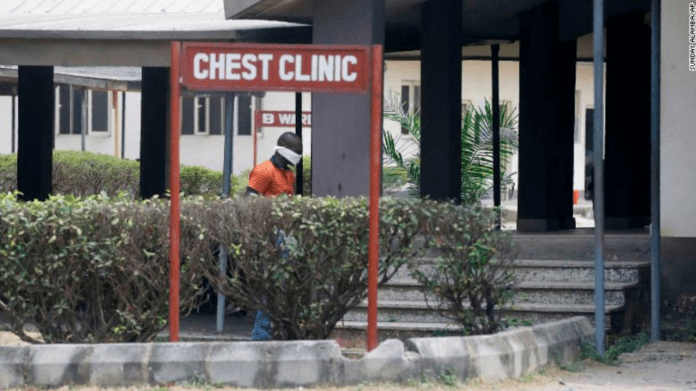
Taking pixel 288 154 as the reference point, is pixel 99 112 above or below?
above

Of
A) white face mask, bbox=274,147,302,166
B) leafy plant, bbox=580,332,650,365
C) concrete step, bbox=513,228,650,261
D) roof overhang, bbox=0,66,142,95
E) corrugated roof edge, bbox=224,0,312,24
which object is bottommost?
leafy plant, bbox=580,332,650,365

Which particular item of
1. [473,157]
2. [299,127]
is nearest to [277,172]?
[299,127]

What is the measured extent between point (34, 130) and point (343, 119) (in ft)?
21.3

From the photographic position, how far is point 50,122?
57.7 ft

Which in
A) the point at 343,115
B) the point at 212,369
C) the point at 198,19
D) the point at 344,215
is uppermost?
the point at 198,19

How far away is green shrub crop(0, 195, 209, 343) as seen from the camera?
351 inches

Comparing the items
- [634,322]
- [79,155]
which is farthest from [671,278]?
[79,155]

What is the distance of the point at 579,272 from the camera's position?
1139 cm

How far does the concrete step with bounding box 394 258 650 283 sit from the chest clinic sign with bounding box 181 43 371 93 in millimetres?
2857

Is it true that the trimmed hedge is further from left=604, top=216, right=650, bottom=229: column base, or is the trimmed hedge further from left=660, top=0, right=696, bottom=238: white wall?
left=604, top=216, right=650, bottom=229: column base

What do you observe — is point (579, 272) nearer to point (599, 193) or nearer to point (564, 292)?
point (564, 292)

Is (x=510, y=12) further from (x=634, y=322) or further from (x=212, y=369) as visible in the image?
(x=212, y=369)

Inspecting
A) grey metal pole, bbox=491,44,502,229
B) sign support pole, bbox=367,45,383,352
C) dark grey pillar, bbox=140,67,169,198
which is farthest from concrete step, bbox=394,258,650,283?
dark grey pillar, bbox=140,67,169,198

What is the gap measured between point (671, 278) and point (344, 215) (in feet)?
11.6
